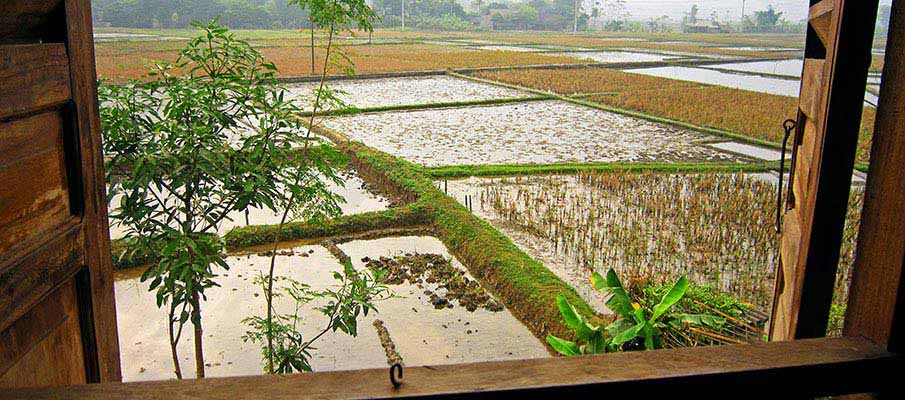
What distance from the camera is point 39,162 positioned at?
0.99m

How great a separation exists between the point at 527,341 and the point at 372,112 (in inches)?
299

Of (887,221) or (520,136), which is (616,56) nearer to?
(520,136)

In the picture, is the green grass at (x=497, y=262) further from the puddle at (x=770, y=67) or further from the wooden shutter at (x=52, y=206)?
the puddle at (x=770, y=67)

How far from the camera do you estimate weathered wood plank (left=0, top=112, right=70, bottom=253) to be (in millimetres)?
906

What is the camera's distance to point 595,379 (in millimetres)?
798

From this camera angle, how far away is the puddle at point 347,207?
5164 millimetres

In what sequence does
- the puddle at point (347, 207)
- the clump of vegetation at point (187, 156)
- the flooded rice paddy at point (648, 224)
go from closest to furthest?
the clump of vegetation at point (187, 156), the flooded rice paddy at point (648, 224), the puddle at point (347, 207)

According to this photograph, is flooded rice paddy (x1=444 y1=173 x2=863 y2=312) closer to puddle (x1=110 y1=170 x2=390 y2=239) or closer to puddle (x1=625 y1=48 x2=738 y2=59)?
puddle (x1=110 y1=170 x2=390 y2=239)

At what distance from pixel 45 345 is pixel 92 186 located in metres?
0.25

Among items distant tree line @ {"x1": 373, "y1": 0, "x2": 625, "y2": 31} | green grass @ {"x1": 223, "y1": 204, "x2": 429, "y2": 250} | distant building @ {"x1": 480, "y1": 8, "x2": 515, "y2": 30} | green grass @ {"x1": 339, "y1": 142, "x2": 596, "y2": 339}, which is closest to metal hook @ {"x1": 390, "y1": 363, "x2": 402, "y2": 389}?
green grass @ {"x1": 339, "y1": 142, "x2": 596, "y2": 339}

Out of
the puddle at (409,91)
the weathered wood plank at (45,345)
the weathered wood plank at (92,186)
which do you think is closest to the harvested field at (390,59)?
the puddle at (409,91)

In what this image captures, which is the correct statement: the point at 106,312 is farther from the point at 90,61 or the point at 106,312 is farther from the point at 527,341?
the point at 527,341

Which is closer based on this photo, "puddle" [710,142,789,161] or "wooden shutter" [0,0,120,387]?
"wooden shutter" [0,0,120,387]

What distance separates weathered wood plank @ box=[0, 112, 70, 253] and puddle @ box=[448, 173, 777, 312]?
10.3 feet
